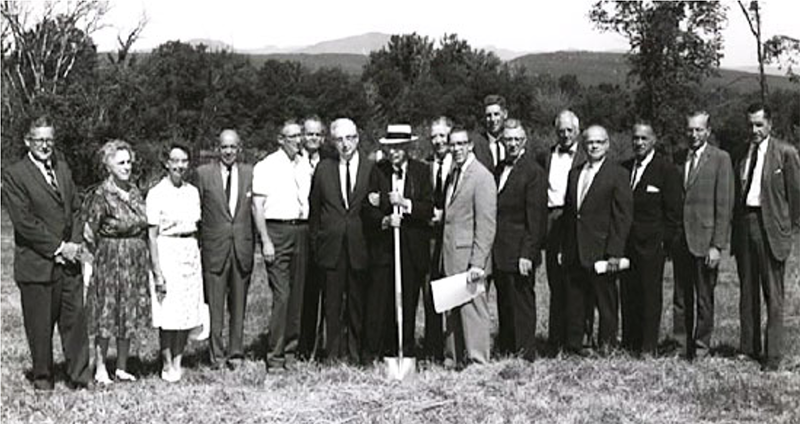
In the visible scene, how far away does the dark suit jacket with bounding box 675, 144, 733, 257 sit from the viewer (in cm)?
889

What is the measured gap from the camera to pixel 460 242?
879 cm

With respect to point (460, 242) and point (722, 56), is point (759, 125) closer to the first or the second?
point (460, 242)

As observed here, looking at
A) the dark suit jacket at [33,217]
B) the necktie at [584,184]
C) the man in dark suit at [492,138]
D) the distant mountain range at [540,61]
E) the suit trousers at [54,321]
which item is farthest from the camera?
the distant mountain range at [540,61]

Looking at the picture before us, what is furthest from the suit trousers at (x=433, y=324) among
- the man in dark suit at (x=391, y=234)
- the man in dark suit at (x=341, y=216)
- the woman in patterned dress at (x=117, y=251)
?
the woman in patterned dress at (x=117, y=251)

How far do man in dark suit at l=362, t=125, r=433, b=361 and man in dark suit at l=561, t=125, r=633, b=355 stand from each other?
123 cm

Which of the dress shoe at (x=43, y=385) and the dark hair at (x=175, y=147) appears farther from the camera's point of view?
the dark hair at (x=175, y=147)

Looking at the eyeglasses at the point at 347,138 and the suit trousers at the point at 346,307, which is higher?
the eyeglasses at the point at 347,138

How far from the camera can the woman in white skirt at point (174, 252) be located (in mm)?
8562

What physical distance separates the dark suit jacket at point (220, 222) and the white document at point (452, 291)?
66.8 inches

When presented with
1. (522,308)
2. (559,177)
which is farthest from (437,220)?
(559,177)

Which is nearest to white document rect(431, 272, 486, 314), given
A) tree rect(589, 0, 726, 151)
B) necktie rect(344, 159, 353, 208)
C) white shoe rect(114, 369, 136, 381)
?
necktie rect(344, 159, 353, 208)

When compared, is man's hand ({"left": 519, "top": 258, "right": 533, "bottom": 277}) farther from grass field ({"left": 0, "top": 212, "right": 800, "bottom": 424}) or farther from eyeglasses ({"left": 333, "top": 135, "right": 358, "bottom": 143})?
eyeglasses ({"left": 333, "top": 135, "right": 358, "bottom": 143})

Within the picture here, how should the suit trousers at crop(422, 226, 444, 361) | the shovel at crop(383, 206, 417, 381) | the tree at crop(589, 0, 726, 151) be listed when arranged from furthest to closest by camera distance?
the tree at crop(589, 0, 726, 151)
the suit trousers at crop(422, 226, 444, 361)
the shovel at crop(383, 206, 417, 381)

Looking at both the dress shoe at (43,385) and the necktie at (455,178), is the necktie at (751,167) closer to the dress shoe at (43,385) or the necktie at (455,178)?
the necktie at (455,178)
